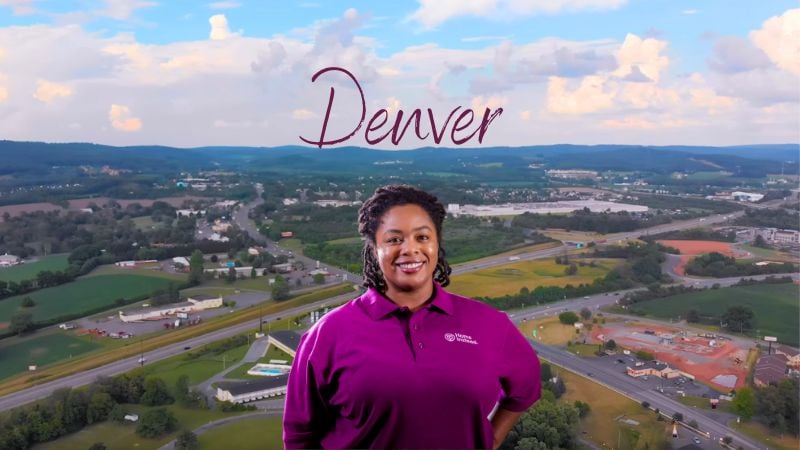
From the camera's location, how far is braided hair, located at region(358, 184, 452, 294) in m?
1.13

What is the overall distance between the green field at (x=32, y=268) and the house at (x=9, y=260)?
173 mm

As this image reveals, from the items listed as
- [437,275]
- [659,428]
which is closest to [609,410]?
[659,428]

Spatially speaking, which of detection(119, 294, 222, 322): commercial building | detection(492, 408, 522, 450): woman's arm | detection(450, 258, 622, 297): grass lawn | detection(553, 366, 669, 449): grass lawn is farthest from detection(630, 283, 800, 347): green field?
detection(492, 408, 522, 450): woman's arm

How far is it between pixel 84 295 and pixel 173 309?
1.88 m

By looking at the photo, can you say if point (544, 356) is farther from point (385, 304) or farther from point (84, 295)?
point (84, 295)

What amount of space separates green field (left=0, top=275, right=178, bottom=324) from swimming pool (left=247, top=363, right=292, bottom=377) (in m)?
3.97

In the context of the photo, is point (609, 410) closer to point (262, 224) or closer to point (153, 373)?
point (153, 373)

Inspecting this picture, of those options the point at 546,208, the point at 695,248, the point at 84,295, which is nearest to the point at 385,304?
the point at 84,295

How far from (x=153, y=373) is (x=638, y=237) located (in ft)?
41.7

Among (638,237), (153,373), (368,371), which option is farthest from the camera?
(638,237)

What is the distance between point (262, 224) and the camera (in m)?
16.5

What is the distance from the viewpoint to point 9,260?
39.5 feet

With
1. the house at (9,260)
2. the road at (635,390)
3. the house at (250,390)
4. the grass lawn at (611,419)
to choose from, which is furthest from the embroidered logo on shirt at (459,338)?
the house at (9,260)

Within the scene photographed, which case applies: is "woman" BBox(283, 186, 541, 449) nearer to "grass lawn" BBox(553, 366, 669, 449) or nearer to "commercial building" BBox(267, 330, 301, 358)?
"grass lawn" BBox(553, 366, 669, 449)
